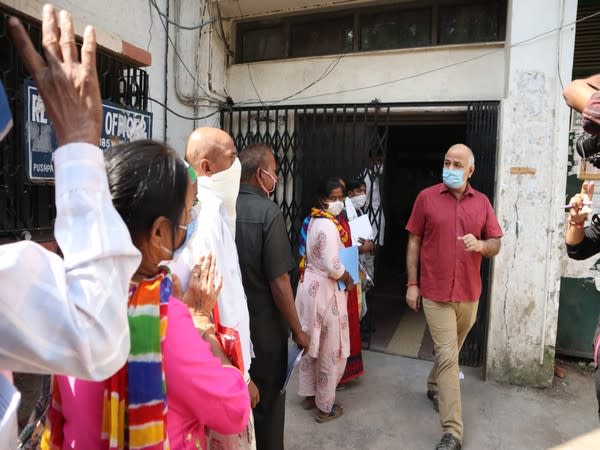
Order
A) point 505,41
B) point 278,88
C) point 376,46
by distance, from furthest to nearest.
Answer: point 278,88
point 376,46
point 505,41

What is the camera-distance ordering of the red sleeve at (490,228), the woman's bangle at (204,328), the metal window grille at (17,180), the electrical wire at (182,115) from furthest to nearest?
the electrical wire at (182,115) → the red sleeve at (490,228) → the metal window grille at (17,180) → the woman's bangle at (204,328)

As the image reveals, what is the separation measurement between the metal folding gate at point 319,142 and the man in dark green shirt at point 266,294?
233cm

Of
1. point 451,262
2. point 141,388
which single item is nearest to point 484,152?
point 451,262

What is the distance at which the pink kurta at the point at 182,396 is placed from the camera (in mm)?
922

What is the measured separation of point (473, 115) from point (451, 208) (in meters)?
1.37

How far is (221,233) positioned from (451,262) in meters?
1.80

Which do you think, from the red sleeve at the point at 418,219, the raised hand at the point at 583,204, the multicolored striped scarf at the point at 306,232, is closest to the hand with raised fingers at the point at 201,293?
the raised hand at the point at 583,204

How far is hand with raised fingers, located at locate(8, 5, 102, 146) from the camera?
68 centimetres

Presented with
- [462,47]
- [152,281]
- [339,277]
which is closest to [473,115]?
[462,47]

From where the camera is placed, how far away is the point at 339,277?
2.98 m

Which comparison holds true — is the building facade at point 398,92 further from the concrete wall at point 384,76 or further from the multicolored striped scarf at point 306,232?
the multicolored striped scarf at point 306,232

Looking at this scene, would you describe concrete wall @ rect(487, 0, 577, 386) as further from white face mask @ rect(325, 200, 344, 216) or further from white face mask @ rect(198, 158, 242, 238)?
white face mask @ rect(198, 158, 242, 238)

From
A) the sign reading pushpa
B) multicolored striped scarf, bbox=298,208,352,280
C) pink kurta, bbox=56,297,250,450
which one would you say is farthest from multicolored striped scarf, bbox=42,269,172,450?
multicolored striped scarf, bbox=298,208,352,280

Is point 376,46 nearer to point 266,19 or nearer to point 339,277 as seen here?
point 266,19
